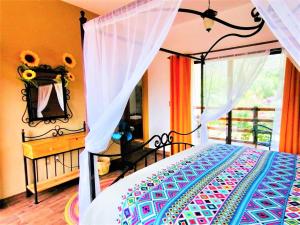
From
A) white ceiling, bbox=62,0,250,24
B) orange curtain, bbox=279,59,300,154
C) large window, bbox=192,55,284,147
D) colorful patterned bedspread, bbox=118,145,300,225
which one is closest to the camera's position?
colorful patterned bedspread, bbox=118,145,300,225

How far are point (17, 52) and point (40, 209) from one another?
196 cm

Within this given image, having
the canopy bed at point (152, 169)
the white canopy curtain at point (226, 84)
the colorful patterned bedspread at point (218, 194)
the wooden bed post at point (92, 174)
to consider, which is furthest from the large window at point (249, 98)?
the wooden bed post at point (92, 174)

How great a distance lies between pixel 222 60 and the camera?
305cm

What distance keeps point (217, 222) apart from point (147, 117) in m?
3.72

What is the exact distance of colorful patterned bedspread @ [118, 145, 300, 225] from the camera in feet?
3.37

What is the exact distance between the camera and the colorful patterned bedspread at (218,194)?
40.4 inches

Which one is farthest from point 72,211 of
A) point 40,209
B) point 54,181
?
point 54,181

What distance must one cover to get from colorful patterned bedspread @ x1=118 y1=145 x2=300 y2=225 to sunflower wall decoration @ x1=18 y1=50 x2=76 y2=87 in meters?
2.11

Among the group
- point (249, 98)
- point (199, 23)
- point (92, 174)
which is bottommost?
point (92, 174)

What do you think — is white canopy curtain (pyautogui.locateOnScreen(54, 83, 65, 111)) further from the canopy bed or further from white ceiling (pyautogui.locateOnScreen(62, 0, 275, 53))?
the canopy bed

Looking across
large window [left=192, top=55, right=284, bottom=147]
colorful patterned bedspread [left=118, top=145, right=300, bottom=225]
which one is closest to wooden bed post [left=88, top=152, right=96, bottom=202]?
colorful patterned bedspread [left=118, top=145, right=300, bottom=225]

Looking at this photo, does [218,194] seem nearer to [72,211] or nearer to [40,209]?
[72,211]

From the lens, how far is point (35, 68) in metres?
2.65

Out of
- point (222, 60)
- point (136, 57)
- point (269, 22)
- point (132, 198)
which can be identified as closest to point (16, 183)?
point (132, 198)
